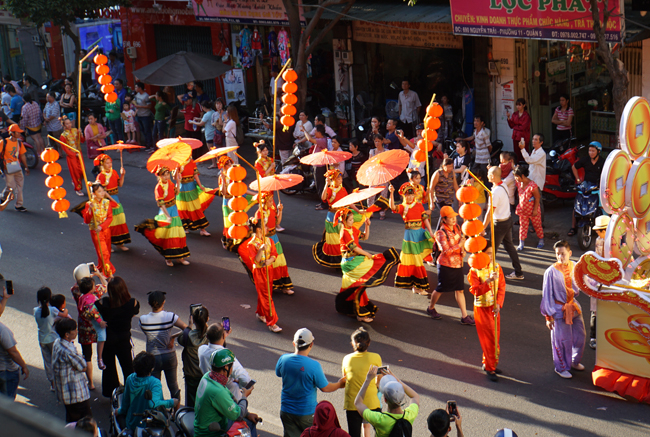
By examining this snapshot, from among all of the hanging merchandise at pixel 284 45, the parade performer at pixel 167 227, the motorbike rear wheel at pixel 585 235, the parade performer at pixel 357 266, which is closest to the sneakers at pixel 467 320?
the parade performer at pixel 357 266

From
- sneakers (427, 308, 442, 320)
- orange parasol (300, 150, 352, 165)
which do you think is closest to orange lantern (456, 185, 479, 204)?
sneakers (427, 308, 442, 320)

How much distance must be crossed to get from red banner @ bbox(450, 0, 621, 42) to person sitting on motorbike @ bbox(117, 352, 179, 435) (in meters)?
9.38

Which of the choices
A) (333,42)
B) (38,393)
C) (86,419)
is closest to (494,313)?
(86,419)

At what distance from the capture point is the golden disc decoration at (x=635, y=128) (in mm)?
7121

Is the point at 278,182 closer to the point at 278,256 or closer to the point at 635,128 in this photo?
the point at 278,256

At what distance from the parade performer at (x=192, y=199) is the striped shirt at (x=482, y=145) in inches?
212

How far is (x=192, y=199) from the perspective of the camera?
12453 millimetres

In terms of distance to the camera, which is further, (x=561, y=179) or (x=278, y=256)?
(x=561, y=179)

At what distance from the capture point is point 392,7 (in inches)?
650

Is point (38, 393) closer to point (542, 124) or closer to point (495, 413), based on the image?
point (495, 413)

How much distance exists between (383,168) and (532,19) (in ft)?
17.9

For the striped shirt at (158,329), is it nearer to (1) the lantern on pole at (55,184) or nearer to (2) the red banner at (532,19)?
(1) the lantern on pole at (55,184)

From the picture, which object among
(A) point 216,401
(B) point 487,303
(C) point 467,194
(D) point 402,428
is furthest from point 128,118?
(D) point 402,428

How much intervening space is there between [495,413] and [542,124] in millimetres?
10287
